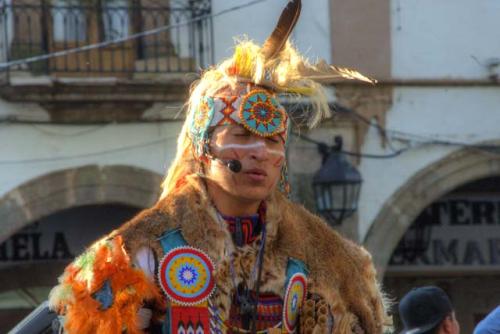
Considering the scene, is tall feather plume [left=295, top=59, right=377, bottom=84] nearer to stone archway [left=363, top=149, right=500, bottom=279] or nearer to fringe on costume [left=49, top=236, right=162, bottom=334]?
fringe on costume [left=49, top=236, right=162, bottom=334]

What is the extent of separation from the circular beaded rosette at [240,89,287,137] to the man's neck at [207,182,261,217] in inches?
6.8

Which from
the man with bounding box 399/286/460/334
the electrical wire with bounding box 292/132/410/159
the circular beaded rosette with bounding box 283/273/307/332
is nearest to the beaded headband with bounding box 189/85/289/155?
the circular beaded rosette with bounding box 283/273/307/332

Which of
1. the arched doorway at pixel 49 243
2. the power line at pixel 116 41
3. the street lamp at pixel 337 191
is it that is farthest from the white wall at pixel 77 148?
the street lamp at pixel 337 191

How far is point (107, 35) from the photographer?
1202 centimetres

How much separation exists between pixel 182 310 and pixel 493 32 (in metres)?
9.69

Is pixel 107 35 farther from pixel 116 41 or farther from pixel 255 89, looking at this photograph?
pixel 255 89

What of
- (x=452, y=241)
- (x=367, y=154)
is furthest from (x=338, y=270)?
(x=452, y=241)

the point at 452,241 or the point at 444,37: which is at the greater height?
the point at 444,37

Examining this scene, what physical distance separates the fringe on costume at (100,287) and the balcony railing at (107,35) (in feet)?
26.8

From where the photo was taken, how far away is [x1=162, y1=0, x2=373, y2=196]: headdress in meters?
3.78

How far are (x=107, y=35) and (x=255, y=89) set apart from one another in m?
8.31

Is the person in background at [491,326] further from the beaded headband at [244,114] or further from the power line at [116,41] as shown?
the power line at [116,41]

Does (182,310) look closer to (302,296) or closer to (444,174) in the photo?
(302,296)

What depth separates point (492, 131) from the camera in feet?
42.9
